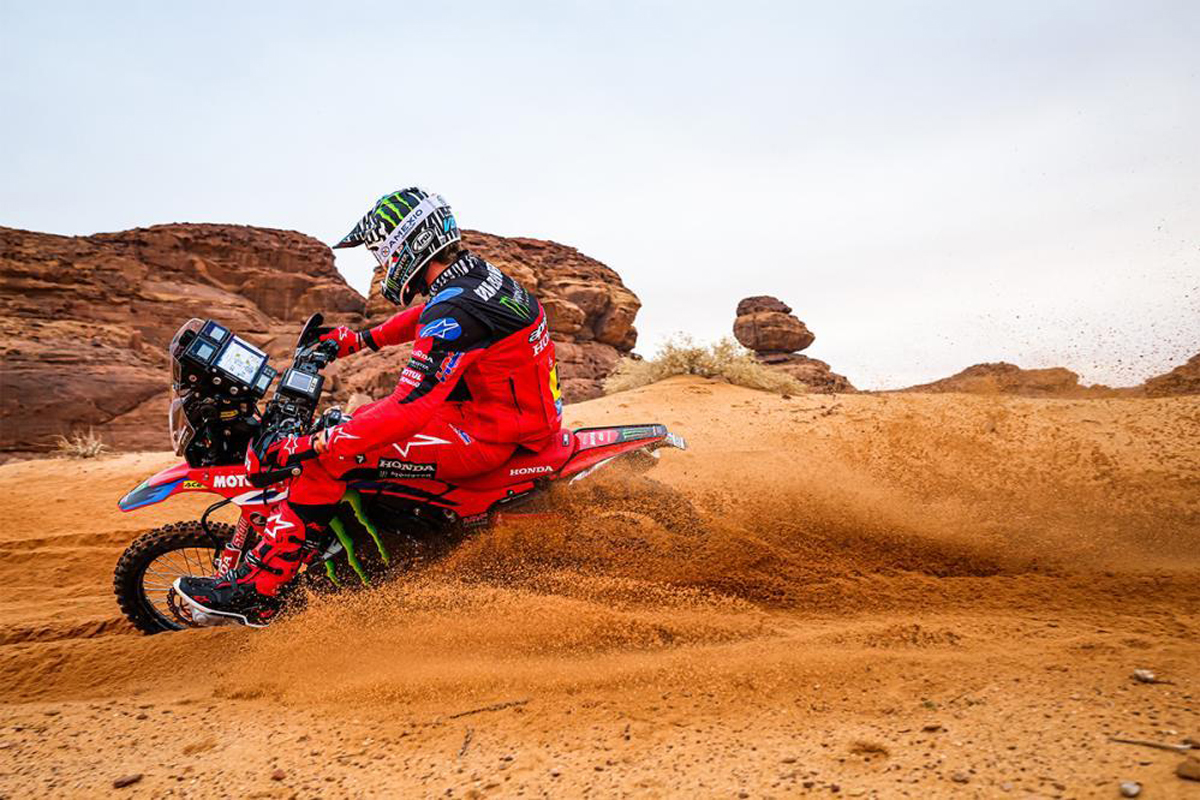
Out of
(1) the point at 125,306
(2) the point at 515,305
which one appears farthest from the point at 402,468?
(1) the point at 125,306

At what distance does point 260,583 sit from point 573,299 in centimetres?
1992

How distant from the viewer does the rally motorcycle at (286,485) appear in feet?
11.6

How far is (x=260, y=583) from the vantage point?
356 centimetres

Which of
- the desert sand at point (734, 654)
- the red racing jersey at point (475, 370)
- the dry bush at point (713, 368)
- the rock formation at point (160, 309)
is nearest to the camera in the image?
the desert sand at point (734, 654)

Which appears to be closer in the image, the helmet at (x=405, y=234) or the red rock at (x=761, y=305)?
the helmet at (x=405, y=234)

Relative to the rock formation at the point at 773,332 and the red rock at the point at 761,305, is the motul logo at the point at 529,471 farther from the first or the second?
the red rock at the point at 761,305

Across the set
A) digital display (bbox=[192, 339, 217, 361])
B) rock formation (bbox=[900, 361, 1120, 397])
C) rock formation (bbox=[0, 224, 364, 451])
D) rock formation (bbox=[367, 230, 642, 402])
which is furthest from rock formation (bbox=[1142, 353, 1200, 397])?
rock formation (bbox=[0, 224, 364, 451])

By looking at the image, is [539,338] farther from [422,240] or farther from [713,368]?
[713,368]

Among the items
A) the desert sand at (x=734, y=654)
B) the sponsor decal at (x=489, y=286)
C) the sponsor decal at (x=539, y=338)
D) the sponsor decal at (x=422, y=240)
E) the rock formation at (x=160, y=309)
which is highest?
the rock formation at (x=160, y=309)

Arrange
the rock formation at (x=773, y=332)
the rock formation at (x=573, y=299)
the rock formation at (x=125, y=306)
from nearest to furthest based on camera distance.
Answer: the rock formation at (x=125, y=306), the rock formation at (x=573, y=299), the rock formation at (x=773, y=332)

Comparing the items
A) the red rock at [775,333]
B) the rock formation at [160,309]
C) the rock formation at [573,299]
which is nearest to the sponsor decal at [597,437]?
the rock formation at [160,309]

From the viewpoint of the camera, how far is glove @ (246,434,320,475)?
3294 millimetres

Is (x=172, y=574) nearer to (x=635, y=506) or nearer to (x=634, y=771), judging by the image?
(x=635, y=506)

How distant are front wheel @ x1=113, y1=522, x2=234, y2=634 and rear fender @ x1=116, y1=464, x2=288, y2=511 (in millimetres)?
286
